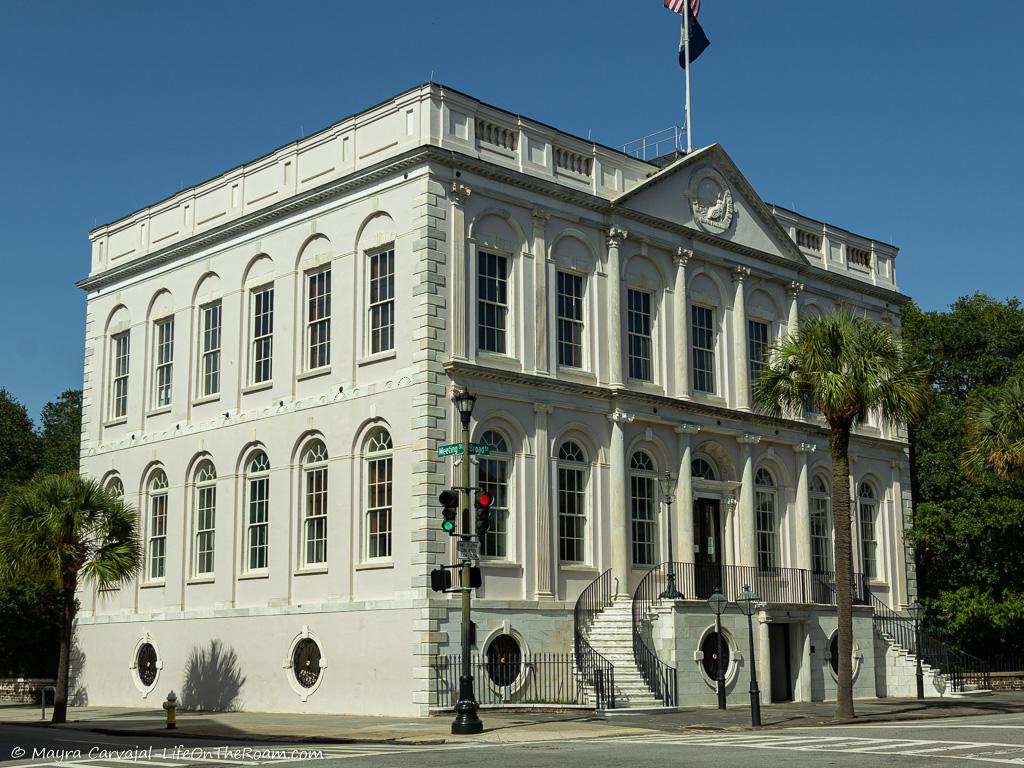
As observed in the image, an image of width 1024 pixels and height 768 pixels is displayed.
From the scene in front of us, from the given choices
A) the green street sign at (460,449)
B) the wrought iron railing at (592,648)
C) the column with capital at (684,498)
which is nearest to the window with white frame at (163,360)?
the wrought iron railing at (592,648)

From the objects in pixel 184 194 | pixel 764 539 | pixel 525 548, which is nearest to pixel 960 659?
pixel 764 539

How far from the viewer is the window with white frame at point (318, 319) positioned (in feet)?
111

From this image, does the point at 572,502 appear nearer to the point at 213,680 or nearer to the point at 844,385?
the point at 844,385

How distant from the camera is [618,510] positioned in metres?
34.0

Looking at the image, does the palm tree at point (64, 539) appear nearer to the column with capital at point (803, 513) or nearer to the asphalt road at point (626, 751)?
the asphalt road at point (626, 751)

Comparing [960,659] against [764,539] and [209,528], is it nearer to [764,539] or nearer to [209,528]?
[764,539]

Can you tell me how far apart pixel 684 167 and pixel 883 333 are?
10.3 meters

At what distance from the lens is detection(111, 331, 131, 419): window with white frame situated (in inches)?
1604

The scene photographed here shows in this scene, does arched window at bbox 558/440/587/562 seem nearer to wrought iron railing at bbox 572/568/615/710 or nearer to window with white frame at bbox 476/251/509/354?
wrought iron railing at bbox 572/568/615/710

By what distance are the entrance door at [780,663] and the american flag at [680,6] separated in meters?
18.4

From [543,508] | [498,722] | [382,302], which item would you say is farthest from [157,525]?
[498,722]

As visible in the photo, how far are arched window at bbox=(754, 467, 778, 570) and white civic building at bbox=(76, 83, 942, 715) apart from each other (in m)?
0.10

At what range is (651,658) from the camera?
103ft

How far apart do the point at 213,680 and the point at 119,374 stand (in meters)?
11.0
